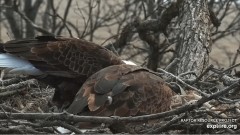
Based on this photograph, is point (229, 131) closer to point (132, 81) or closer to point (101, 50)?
point (132, 81)

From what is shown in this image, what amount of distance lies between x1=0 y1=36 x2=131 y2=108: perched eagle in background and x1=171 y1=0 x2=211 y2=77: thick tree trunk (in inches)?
36.2

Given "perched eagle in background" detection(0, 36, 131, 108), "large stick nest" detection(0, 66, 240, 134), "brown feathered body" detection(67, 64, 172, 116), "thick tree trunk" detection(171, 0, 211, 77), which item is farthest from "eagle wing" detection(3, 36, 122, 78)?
"thick tree trunk" detection(171, 0, 211, 77)

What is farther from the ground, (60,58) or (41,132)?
(60,58)

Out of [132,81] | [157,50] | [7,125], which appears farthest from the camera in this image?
[157,50]

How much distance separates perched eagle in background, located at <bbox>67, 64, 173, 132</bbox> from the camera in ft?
12.6

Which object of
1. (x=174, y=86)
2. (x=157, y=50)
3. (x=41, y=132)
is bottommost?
(x=41, y=132)

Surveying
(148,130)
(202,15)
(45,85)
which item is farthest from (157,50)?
(148,130)

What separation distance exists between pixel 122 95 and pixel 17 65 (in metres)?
1.15

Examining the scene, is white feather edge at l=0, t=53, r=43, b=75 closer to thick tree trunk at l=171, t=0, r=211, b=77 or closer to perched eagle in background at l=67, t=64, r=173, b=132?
perched eagle in background at l=67, t=64, r=173, b=132

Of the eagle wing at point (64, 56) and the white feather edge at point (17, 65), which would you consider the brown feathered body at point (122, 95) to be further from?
the white feather edge at point (17, 65)

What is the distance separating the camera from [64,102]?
4676mm

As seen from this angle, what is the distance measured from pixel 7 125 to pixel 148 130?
0.82m
